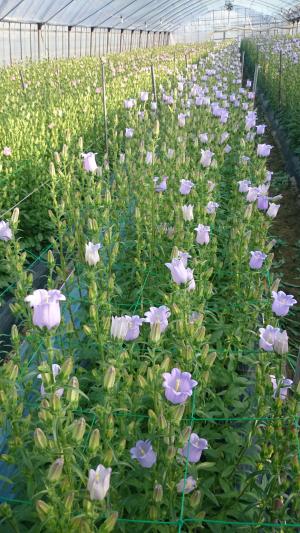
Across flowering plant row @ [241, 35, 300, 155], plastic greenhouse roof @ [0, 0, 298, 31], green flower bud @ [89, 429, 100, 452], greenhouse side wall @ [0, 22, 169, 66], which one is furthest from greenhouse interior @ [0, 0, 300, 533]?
greenhouse side wall @ [0, 22, 169, 66]

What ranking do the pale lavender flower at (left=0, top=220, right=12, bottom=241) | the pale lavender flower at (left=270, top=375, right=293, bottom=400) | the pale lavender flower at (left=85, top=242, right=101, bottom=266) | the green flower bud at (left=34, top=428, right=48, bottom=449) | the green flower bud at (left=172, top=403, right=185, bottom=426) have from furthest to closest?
the pale lavender flower at (left=0, top=220, right=12, bottom=241)
the pale lavender flower at (left=85, top=242, right=101, bottom=266)
the pale lavender flower at (left=270, top=375, right=293, bottom=400)
the green flower bud at (left=172, top=403, right=185, bottom=426)
the green flower bud at (left=34, top=428, right=48, bottom=449)

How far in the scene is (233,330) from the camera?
106 inches

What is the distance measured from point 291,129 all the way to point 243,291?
6.37 m

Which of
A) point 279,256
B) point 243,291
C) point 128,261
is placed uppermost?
point 243,291

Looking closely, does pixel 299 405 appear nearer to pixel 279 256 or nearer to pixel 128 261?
pixel 128 261

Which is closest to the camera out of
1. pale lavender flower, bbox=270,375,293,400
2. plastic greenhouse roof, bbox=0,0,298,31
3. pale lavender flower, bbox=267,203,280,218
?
pale lavender flower, bbox=270,375,293,400

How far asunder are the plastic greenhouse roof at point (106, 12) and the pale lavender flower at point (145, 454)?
14.7 m

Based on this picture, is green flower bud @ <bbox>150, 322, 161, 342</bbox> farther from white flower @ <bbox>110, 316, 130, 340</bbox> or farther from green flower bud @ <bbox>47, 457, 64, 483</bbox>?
green flower bud @ <bbox>47, 457, 64, 483</bbox>

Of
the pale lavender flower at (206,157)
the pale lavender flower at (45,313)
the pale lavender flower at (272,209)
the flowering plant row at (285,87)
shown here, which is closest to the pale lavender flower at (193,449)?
the pale lavender flower at (45,313)

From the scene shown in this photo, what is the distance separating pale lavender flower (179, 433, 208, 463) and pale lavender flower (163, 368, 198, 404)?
0.81 feet

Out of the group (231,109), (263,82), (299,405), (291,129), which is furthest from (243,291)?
(263,82)

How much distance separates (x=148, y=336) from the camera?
290 centimetres

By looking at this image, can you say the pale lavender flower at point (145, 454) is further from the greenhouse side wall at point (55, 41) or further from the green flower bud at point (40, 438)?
the greenhouse side wall at point (55, 41)

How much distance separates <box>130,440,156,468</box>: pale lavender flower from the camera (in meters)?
1.75
